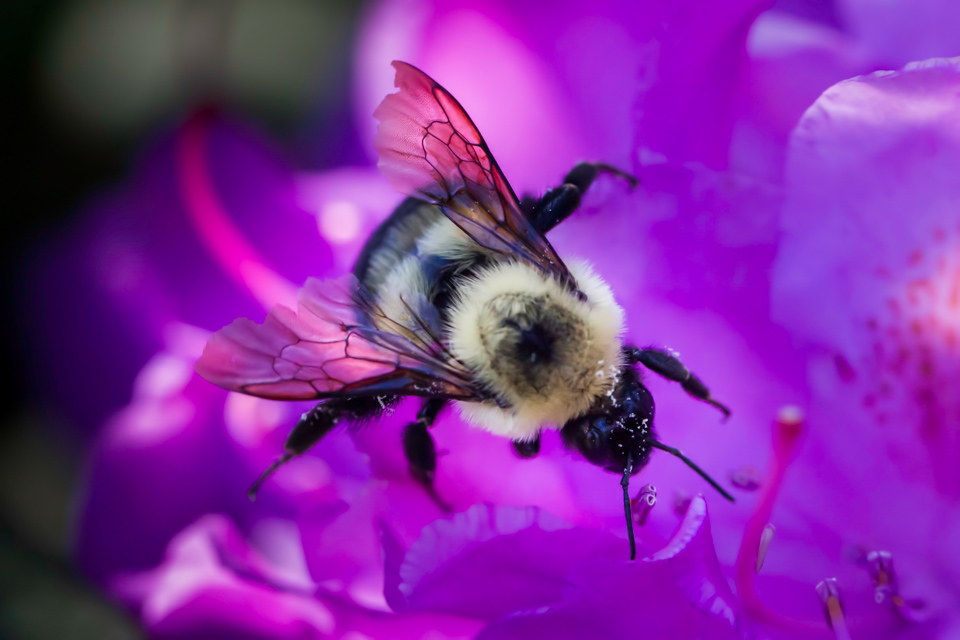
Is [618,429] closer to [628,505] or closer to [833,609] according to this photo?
[628,505]

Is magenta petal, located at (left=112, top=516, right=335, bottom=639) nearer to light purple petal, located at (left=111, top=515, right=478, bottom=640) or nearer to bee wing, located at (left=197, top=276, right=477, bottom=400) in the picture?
light purple petal, located at (left=111, top=515, right=478, bottom=640)

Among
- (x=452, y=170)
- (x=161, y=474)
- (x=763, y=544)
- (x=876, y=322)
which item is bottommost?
(x=161, y=474)

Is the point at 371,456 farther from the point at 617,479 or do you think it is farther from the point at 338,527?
the point at 617,479

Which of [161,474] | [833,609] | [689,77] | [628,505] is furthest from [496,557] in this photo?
[161,474]

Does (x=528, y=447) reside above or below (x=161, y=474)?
above

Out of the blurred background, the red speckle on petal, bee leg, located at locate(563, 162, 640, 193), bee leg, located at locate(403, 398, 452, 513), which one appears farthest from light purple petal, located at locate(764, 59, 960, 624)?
the blurred background

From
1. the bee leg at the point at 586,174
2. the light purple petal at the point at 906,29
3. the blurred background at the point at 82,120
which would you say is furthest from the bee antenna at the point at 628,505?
the blurred background at the point at 82,120

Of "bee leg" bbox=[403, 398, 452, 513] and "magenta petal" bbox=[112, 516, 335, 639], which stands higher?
"bee leg" bbox=[403, 398, 452, 513]
